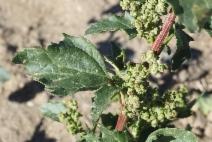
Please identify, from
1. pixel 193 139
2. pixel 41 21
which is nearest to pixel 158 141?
pixel 193 139

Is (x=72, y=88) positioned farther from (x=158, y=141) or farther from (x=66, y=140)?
(x=66, y=140)

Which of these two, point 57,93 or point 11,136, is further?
point 11,136

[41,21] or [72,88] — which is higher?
[41,21]

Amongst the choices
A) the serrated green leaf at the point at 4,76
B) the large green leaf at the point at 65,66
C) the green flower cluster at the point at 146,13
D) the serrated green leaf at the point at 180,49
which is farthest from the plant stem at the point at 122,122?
the serrated green leaf at the point at 4,76

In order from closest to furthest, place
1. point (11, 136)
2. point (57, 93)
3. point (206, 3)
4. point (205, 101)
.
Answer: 1. point (206, 3)
2. point (57, 93)
3. point (11, 136)
4. point (205, 101)

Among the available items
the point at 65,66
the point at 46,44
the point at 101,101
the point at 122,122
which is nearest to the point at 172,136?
the point at 122,122

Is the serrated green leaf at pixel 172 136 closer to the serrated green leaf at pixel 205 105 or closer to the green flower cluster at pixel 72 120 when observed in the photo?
the green flower cluster at pixel 72 120

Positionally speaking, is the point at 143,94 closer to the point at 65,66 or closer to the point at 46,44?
the point at 65,66
